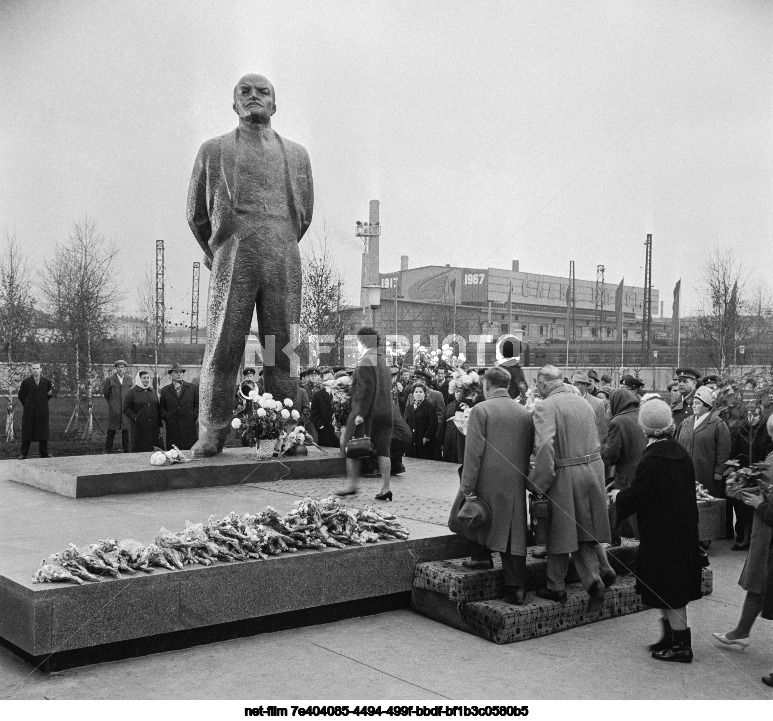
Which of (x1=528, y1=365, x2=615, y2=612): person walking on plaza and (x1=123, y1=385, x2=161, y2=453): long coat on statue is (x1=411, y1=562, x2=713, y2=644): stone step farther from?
(x1=123, y1=385, x2=161, y2=453): long coat on statue

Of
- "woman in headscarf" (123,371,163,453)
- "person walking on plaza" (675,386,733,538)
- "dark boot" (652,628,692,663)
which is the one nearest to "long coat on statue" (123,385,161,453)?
"woman in headscarf" (123,371,163,453)

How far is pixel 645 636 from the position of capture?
6.18 meters

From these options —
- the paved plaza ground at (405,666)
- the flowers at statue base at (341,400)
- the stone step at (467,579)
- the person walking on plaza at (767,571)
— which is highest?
the flowers at statue base at (341,400)

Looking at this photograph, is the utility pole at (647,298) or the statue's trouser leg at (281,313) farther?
the statue's trouser leg at (281,313)

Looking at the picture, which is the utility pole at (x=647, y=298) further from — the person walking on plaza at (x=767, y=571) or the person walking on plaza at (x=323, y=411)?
the person walking on plaza at (x=323, y=411)

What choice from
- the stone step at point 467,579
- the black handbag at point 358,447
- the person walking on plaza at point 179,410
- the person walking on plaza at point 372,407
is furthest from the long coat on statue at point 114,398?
the stone step at point 467,579

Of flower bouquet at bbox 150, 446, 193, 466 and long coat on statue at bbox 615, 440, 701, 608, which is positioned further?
flower bouquet at bbox 150, 446, 193, 466

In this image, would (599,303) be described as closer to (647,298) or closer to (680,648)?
(647,298)

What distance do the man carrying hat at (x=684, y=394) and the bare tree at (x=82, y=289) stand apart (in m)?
6.69

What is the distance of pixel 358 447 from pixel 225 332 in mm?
2766

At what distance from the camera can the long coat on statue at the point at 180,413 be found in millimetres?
14438

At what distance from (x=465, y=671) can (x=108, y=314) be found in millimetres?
9013

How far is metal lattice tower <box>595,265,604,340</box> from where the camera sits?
21.3 ft

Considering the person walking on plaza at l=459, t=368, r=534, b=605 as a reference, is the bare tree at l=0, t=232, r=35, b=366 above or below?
above
